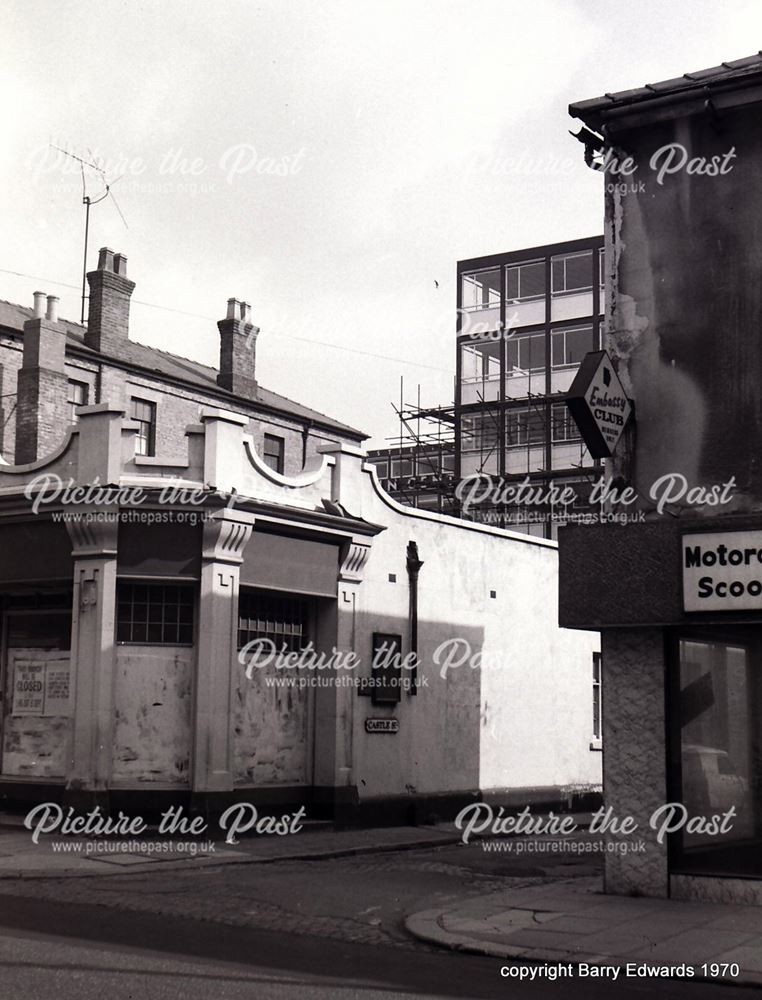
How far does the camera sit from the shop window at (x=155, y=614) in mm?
18578

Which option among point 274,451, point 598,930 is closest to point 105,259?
point 274,451

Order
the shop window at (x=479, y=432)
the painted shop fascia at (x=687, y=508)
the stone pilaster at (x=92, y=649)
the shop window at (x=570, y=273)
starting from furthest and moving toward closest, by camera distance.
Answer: the shop window at (x=479, y=432) < the shop window at (x=570, y=273) < the stone pilaster at (x=92, y=649) < the painted shop fascia at (x=687, y=508)

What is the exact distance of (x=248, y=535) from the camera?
18750 millimetres

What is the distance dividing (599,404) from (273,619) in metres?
8.42

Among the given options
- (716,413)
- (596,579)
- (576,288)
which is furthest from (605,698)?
(576,288)

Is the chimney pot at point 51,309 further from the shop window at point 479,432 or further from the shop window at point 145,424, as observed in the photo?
the shop window at point 479,432

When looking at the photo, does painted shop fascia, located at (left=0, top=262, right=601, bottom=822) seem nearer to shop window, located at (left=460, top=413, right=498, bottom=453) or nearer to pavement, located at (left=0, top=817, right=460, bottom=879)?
pavement, located at (left=0, top=817, right=460, bottom=879)

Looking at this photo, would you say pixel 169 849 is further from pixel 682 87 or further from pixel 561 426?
pixel 561 426

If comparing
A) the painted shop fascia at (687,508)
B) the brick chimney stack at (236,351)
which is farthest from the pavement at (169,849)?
the brick chimney stack at (236,351)

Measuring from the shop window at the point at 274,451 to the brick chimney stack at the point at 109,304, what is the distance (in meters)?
5.81

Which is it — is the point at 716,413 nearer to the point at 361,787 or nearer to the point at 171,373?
the point at 361,787

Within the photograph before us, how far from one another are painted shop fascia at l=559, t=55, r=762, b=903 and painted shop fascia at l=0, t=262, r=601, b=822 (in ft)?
22.2

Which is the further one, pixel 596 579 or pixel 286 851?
pixel 286 851

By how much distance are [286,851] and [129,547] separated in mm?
4807
